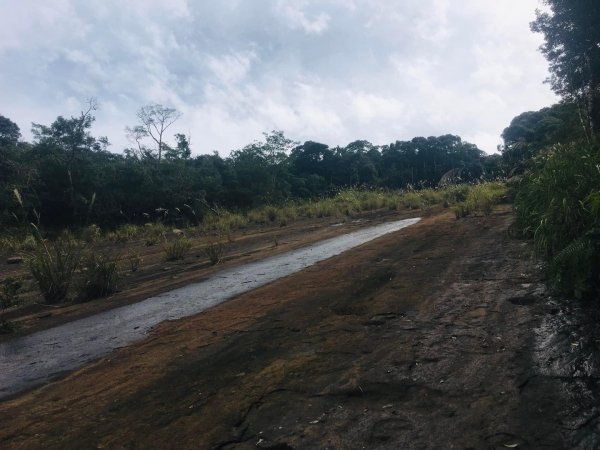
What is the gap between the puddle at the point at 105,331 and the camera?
11.2 feet

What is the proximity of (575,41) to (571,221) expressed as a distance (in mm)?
17933

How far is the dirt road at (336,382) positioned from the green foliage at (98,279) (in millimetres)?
2397

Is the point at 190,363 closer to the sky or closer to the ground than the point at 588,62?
closer to the ground

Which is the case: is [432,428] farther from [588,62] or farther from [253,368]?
[588,62]

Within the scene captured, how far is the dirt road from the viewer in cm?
191

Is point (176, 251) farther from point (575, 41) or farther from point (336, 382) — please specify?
point (575, 41)

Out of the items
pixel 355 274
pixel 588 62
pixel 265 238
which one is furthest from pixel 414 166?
pixel 355 274

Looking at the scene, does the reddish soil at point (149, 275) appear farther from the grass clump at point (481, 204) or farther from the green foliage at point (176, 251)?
the grass clump at point (481, 204)

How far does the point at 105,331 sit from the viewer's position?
433 cm

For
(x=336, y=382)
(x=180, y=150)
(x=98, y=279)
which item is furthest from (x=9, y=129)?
(x=336, y=382)

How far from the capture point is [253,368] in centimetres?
276

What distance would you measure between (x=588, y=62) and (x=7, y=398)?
68.0 ft

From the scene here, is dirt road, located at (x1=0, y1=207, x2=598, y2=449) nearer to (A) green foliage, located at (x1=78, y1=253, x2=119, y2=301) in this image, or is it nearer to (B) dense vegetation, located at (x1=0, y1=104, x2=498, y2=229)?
(A) green foliage, located at (x1=78, y1=253, x2=119, y2=301)

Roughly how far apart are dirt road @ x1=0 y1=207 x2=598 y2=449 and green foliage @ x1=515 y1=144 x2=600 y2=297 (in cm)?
32
